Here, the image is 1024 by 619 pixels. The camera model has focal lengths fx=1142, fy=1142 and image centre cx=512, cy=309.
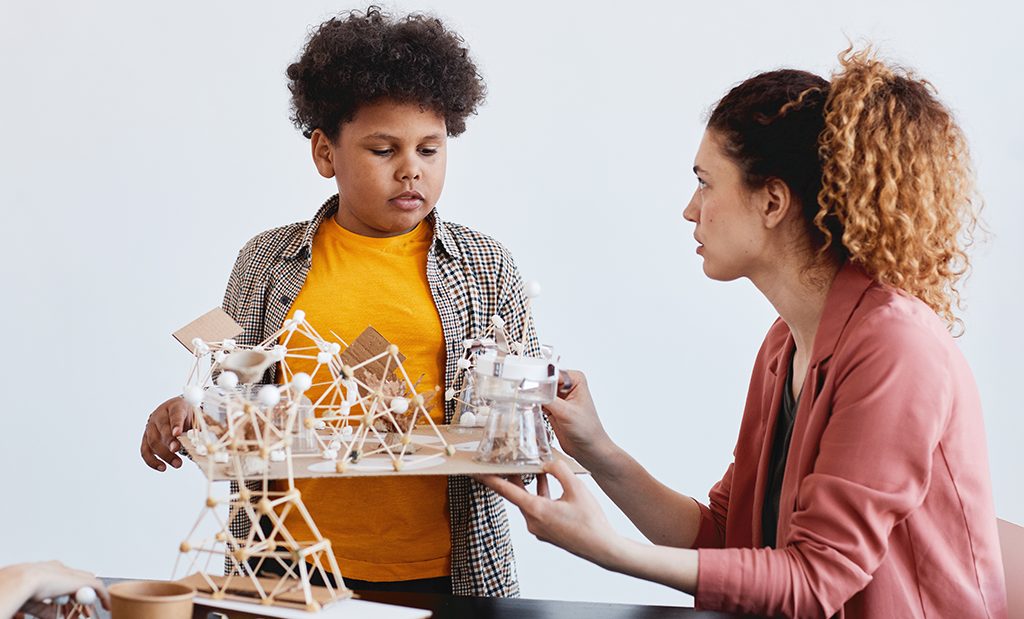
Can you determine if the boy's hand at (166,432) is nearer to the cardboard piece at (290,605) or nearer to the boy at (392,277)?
the boy at (392,277)

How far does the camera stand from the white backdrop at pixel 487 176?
3.52 metres

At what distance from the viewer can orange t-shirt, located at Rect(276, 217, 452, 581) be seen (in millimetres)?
2141

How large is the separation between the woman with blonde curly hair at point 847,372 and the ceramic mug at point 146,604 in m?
0.48

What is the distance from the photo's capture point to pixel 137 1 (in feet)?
11.5

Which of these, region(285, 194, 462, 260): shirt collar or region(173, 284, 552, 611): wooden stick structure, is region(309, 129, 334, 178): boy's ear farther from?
region(173, 284, 552, 611): wooden stick structure

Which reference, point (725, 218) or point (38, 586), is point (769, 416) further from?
point (38, 586)

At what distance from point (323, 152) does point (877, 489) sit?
1336mm

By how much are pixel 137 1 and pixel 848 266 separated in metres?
2.55

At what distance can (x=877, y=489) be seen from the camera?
1.60 metres

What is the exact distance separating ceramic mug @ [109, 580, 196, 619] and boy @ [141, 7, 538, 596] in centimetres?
67

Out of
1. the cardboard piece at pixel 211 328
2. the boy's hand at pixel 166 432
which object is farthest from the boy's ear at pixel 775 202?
the boy's hand at pixel 166 432

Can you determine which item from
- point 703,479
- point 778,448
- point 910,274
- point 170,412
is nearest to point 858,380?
point 910,274

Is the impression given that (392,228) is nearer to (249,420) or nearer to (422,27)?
(422,27)

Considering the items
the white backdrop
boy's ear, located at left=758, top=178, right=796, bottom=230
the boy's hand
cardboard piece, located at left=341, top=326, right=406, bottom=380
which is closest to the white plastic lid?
cardboard piece, located at left=341, top=326, right=406, bottom=380
